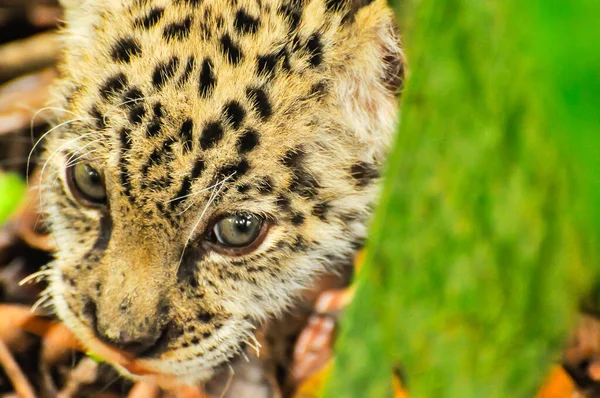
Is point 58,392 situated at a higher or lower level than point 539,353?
lower

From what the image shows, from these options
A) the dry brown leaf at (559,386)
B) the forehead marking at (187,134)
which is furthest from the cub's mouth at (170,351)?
the dry brown leaf at (559,386)

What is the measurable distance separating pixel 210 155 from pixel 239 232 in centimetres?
27

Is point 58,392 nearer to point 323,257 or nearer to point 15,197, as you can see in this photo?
point 15,197

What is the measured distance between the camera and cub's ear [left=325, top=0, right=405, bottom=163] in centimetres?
151

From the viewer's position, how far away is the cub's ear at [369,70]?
151cm

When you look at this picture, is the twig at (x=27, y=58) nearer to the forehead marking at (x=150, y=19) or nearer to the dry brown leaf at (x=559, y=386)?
the forehead marking at (x=150, y=19)

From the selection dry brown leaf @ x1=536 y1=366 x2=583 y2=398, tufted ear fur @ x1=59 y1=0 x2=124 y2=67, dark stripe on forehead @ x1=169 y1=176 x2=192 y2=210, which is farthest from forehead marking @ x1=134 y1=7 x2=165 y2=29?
dry brown leaf @ x1=536 y1=366 x2=583 y2=398

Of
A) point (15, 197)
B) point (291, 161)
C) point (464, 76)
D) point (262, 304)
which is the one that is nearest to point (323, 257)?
point (262, 304)

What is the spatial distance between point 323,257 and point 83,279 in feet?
2.04

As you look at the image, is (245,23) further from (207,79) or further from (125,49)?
(125,49)

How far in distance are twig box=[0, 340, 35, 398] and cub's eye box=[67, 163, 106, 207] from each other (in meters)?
Result: 0.59

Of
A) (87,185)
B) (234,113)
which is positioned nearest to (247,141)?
(234,113)

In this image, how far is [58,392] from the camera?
2010mm

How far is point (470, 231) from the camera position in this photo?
1354 millimetres
